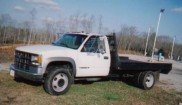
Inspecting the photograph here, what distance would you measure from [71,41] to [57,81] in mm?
1858

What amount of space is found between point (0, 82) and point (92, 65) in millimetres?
3272

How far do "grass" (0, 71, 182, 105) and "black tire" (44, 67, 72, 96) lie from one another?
20 cm

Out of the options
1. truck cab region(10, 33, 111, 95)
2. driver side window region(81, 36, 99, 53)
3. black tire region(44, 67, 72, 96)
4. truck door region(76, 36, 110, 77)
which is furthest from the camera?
driver side window region(81, 36, 99, 53)

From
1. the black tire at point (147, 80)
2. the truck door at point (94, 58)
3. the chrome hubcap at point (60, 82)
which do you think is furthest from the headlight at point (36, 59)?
the black tire at point (147, 80)

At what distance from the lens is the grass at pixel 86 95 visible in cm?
771

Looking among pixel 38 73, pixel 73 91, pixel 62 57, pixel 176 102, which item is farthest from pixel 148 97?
pixel 38 73

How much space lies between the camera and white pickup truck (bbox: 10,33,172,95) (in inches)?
326

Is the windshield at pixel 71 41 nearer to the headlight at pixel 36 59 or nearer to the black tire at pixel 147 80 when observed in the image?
the headlight at pixel 36 59

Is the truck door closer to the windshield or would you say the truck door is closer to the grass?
the windshield

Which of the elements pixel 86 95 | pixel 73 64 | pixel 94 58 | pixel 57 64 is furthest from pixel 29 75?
pixel 94 58

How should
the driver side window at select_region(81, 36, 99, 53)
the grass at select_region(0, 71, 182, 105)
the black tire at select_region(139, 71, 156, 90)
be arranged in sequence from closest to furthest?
the grass at select_region(0, 71, 182, 105)
the driver side window at select_region(81, 36, 99, 53)
the black tire at select_region(139, 71, 156, 90)

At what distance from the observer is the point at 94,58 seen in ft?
31.8

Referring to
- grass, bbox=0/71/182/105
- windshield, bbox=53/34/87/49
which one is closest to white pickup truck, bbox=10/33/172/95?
windshield, bbox=53/34/87/49

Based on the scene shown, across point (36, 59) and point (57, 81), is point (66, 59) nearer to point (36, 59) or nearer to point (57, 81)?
point (57, 81)
